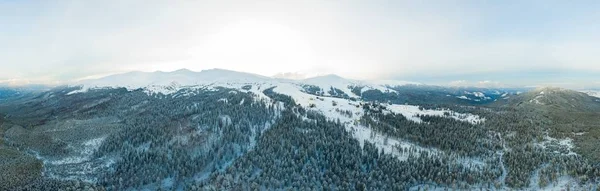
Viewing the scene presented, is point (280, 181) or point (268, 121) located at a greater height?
point (268, 121)

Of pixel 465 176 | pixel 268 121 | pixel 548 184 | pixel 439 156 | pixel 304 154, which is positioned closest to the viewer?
pixel 548 184

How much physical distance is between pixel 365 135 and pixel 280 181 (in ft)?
235

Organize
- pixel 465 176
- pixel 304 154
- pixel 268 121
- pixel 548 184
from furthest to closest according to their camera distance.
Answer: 1. pixel 268 121
2. pixel 304 154
3. pixel 465 176
4. pixel 548 184

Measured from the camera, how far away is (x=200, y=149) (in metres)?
168

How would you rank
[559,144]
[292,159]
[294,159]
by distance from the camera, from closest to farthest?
[292,159] < [294,159] < [559,144]

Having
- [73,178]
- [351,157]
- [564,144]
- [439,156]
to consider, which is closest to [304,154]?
[351,157]

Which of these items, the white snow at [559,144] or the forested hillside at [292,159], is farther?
the white snow at [559,144]

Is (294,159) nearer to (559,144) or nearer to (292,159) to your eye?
Answer: (292,159)

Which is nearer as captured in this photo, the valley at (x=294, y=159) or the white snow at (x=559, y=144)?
the valley at (x=294, y=159)

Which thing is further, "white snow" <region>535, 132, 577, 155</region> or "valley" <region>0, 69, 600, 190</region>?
"white snow" <region>535, 132, 577, 155</region>

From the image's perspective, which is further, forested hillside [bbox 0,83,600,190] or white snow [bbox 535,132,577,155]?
white snow [bbox 535,132,577,155]

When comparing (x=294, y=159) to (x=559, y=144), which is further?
(x=559, y=144)

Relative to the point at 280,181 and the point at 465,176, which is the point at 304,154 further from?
the point at 465,176

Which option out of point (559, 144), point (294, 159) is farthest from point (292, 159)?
point (559, 144)
